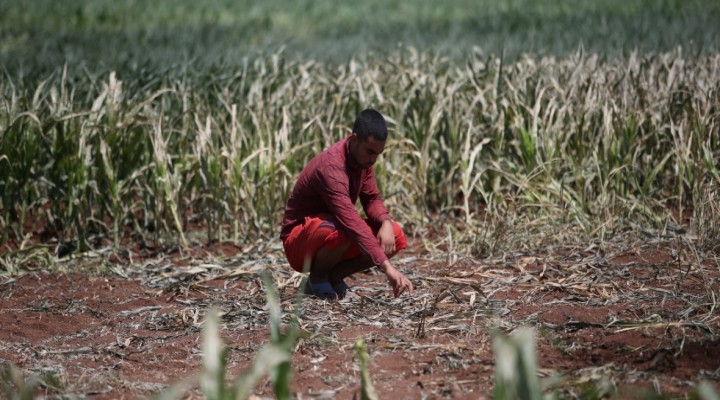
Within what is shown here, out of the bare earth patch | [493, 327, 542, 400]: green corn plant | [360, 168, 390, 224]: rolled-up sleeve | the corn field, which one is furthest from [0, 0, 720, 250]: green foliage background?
[493, 327, 542, 400]: green corn plant

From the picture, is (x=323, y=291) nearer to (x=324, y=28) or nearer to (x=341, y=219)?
(x=341, y=219)

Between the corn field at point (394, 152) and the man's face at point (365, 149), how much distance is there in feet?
3.94

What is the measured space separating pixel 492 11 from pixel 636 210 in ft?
37.9

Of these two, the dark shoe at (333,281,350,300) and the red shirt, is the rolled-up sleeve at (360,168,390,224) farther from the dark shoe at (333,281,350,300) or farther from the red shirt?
the dark shoe at (333,281,350,300)

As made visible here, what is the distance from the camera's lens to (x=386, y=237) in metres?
Answer: 4.34

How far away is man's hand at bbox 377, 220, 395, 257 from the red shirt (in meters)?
0.06

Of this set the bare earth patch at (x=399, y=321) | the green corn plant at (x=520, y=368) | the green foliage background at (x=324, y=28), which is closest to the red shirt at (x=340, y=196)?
the bare earth patch at (x=399, y=321)

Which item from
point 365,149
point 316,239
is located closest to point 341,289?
point 316,239

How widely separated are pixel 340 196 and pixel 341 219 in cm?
10

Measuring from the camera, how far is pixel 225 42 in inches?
518

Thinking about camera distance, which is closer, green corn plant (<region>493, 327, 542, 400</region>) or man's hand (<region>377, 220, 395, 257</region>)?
green corn plant (<region>493, 327, 542, 400</region>)

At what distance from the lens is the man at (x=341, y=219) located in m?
4.09

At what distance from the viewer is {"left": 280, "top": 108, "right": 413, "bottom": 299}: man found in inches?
161

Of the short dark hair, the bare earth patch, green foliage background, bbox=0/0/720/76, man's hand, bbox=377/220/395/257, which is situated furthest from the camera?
green foliage background, bbox=0/0/720/76
